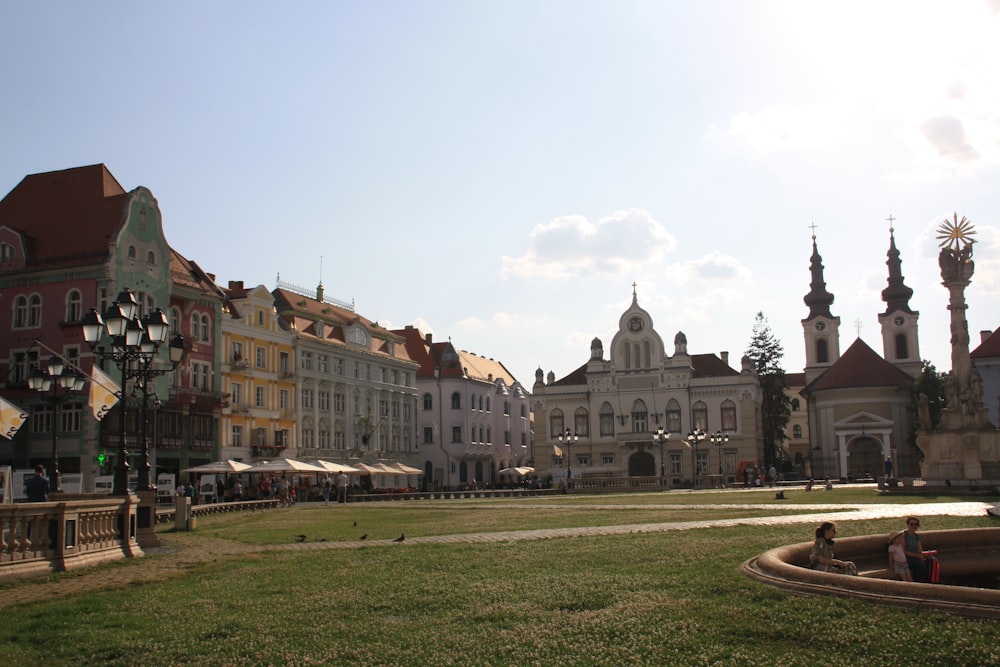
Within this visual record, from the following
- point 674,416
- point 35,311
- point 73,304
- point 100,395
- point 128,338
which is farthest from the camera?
point 674,416

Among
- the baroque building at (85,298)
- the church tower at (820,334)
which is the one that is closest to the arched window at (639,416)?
the church tower at (820,334)

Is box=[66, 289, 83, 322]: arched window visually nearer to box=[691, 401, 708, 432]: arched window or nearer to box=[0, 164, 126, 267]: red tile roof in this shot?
box=[0, 164, 126, 267]: red tile roof

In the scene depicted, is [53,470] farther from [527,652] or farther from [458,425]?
[458,425]

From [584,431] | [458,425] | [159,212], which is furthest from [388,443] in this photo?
[159,212]

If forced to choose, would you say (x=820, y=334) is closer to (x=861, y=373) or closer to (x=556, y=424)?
(x=861, y=373)

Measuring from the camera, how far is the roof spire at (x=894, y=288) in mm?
108875

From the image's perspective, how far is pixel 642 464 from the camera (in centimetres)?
9200

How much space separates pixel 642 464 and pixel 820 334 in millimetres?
32678

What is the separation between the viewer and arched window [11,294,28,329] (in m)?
55.1

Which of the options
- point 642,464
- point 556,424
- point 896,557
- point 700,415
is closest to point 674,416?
A: point 700,415

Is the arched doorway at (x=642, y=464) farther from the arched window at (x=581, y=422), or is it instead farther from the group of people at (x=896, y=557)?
the group of people at (x=896, y=557)

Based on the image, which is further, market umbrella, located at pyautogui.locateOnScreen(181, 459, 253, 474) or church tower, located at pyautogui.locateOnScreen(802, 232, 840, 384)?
church tower, located at pyautogui.locateOnScreen(802, 232, 840, 384)

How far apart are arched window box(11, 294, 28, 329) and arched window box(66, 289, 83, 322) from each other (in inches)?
119

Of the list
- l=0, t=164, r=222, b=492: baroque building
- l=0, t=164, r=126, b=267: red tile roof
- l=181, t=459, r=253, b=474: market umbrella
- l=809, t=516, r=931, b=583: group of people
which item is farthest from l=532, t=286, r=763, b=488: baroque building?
l=809, t=516, r=931, b=583: group of people
